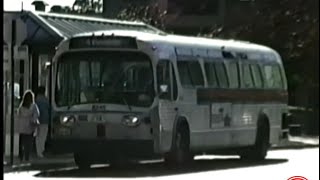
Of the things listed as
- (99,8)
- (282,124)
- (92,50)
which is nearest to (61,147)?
(92,50)

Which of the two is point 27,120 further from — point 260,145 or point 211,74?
point 260,145

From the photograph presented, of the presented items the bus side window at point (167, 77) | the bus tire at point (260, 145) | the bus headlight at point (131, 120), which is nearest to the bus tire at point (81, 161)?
the bus headlight at point (131, 120)

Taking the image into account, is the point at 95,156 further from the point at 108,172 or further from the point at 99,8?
the point at 99,8

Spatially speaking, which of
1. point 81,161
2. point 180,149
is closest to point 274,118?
point 180,149

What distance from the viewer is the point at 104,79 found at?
19.3 meters

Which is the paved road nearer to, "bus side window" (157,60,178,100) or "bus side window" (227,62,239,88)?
"bus side window" (157,60,178,100)

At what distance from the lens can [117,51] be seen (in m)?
19.5

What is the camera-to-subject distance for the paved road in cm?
1823

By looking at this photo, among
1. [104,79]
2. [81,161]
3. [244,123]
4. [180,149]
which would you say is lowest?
[81,161]

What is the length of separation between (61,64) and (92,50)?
724 millimetres

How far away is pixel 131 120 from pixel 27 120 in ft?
9.10

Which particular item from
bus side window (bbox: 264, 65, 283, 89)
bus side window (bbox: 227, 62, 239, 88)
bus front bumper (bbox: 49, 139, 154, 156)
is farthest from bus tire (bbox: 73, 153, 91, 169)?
bus side window (bbox: 264, 65, 283, 89)

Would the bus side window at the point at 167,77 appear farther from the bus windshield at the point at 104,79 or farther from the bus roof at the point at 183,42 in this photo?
the bus roof at the point at 183,42

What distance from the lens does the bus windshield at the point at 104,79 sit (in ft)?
62.7
